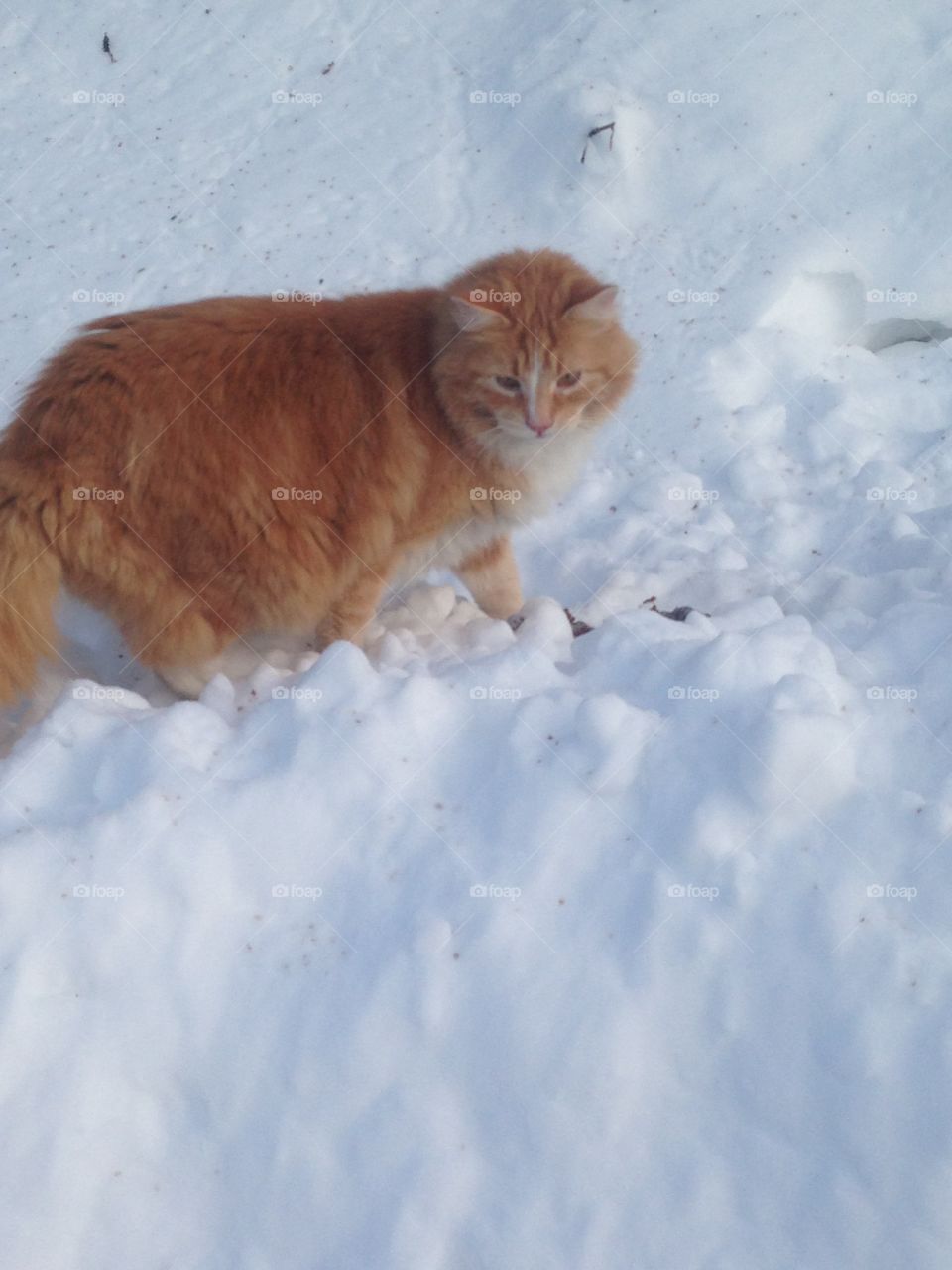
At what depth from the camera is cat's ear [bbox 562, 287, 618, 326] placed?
9.59 feet

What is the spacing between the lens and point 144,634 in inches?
118

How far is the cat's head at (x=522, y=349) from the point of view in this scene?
2936mm

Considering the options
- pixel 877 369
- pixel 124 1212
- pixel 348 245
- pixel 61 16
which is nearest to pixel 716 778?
pixel 124 1212

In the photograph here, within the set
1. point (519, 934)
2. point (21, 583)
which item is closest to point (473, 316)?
point (21, 583)

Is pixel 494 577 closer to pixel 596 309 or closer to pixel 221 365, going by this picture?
pixel 596 309

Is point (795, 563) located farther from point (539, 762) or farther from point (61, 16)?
point (61, 16)

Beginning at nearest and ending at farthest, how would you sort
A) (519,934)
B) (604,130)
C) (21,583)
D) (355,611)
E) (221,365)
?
(519,934) < (21,583) < (221,365) < (355,611) < (604,130)

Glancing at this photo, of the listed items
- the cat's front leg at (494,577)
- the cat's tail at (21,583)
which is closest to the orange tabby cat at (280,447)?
the cat's tail at (21,583)

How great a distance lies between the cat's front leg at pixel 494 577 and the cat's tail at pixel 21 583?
1.34 metres

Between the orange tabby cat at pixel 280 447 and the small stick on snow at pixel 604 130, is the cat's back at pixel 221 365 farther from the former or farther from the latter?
the small stick on snow at pixel 604 130

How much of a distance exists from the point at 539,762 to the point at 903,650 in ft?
3.98

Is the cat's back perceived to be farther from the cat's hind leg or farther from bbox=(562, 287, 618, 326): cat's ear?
the cat's hind leg

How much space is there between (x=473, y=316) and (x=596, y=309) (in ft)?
1.25

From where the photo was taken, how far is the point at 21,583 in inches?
109
